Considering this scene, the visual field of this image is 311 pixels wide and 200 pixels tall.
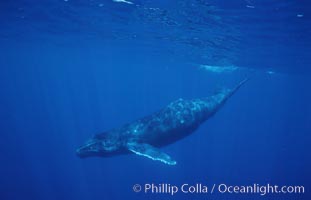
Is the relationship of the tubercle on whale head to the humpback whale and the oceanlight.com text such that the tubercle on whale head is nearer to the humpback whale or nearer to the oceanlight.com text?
the humpback whale

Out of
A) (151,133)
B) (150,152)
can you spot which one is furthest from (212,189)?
(150,152)

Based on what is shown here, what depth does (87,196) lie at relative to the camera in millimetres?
29062

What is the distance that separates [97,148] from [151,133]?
109 inches

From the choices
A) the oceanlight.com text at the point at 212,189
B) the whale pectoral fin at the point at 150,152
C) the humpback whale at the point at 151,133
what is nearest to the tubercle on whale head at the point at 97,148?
the humpback whale at the point at 151,133

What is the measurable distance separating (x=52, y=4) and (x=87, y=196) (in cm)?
1684

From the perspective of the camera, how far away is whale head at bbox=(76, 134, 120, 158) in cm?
1547

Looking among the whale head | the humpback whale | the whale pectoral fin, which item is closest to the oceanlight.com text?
the humpback whale

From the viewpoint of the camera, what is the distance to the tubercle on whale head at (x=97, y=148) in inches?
609

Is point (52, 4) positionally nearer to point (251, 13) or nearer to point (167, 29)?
point (167, 29)

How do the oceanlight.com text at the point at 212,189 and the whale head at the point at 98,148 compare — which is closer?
the whale head at the point at 98,148

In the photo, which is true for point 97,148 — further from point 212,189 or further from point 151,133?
point 212,189

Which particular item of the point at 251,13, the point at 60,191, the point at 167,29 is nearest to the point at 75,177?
the point at 60,191

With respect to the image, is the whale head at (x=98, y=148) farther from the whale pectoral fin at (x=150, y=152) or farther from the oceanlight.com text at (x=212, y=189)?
the oceanlight.com text at (x=212, y=189)

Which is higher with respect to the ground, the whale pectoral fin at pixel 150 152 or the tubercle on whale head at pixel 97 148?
the whale pectoral fin at pixel 150 152
